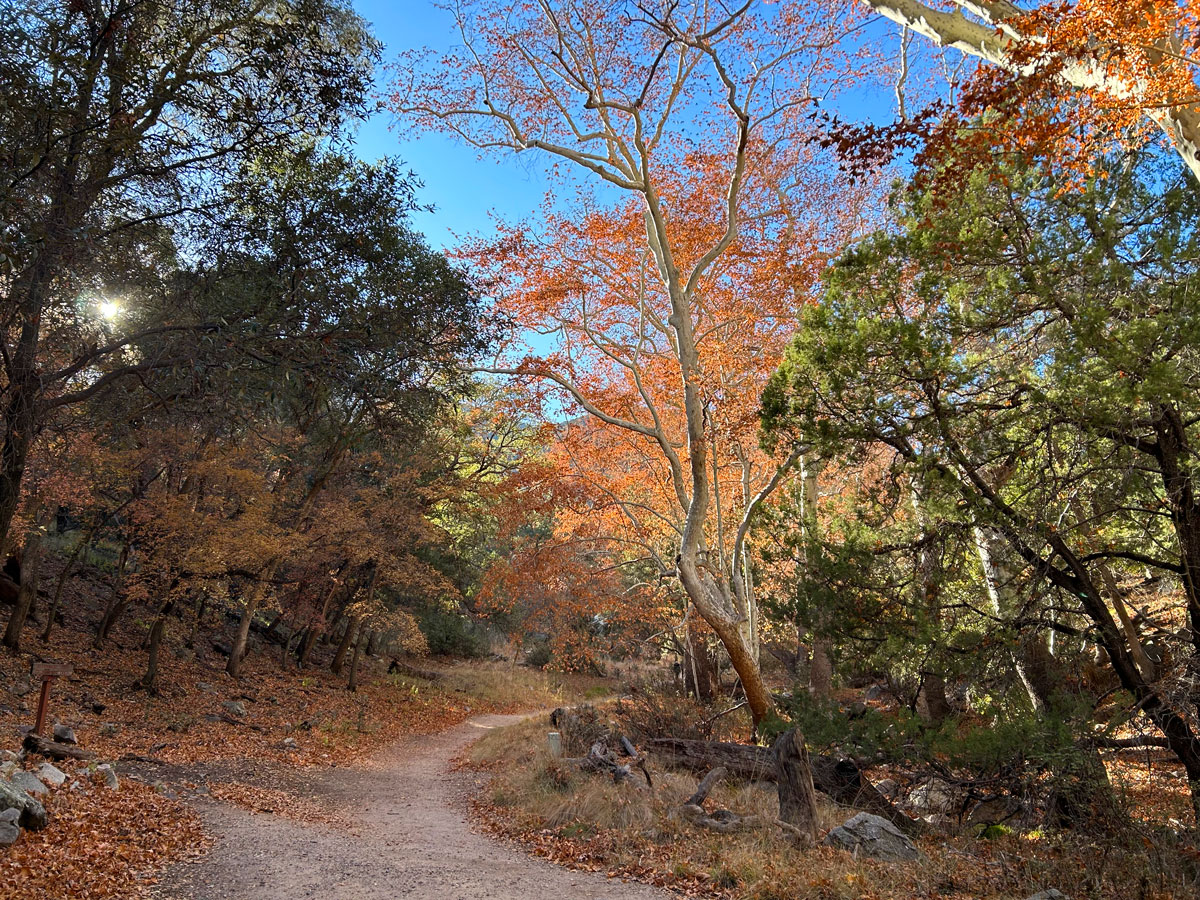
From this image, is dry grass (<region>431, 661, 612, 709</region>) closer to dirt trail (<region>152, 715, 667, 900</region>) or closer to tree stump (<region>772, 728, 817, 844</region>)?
dirt trail (<region>152, 715, 667, 900</region>)

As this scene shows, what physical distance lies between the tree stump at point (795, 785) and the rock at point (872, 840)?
1.28 feet

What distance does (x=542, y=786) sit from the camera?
988cm

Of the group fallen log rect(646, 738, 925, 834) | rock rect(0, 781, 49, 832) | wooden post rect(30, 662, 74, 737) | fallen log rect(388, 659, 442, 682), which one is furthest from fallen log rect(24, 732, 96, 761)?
fallen log rect(388, 659, 442, 682)

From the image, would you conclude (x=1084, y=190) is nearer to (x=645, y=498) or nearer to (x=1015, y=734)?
(x=1015, y=734)

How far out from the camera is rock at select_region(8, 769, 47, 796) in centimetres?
600

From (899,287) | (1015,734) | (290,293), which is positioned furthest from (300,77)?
(1015,734)

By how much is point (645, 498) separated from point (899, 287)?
1108 cm

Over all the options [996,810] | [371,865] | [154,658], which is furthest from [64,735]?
[996,810]

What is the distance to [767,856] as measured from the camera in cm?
641

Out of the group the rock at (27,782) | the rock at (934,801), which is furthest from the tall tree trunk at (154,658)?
the rock at (934,801)

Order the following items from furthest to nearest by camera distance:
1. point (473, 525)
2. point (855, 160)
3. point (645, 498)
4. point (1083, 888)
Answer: point (473, 525) < point (645, 498) < point (855, 160) < point (1083, 888)

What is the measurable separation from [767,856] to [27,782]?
6949mm

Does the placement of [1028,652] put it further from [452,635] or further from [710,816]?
[452,635]

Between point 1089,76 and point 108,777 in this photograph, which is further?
point 108,777
